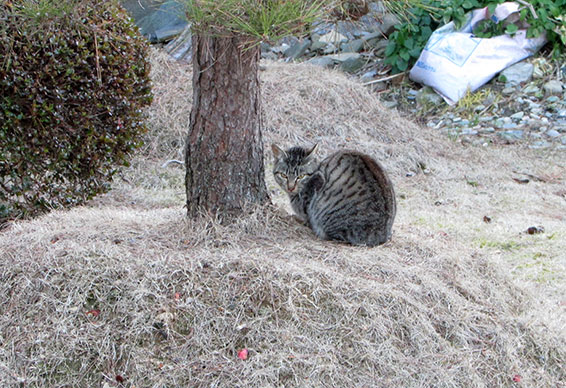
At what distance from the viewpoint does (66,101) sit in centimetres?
448

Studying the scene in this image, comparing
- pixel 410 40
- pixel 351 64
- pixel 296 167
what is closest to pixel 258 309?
pixel 296 167

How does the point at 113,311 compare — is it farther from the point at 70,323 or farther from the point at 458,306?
the point at 458,306

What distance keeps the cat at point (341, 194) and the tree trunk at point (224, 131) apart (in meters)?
0.40

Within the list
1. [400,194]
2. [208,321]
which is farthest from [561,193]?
[208,321]

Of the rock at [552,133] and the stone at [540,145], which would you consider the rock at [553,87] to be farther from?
the stone at [540,145]

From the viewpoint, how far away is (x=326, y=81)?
320 inches

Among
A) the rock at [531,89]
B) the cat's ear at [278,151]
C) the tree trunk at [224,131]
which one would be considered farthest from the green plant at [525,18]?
the tree trunk at [224,131]

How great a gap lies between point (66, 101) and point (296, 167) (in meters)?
1.75

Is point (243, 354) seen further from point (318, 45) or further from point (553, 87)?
point (318, 45)

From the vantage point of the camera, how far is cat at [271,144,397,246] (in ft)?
12.1

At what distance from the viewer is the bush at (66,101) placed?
13.7 ft

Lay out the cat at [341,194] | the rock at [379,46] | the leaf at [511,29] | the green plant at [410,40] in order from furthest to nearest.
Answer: the rock at [379,46] → the green plant at [410,40] → the leaf at [511,29] → the cat at [341,194]

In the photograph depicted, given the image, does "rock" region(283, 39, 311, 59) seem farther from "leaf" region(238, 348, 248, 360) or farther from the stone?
"leaf" region(238, 348, 248, 360)

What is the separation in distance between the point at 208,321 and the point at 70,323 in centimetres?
63
